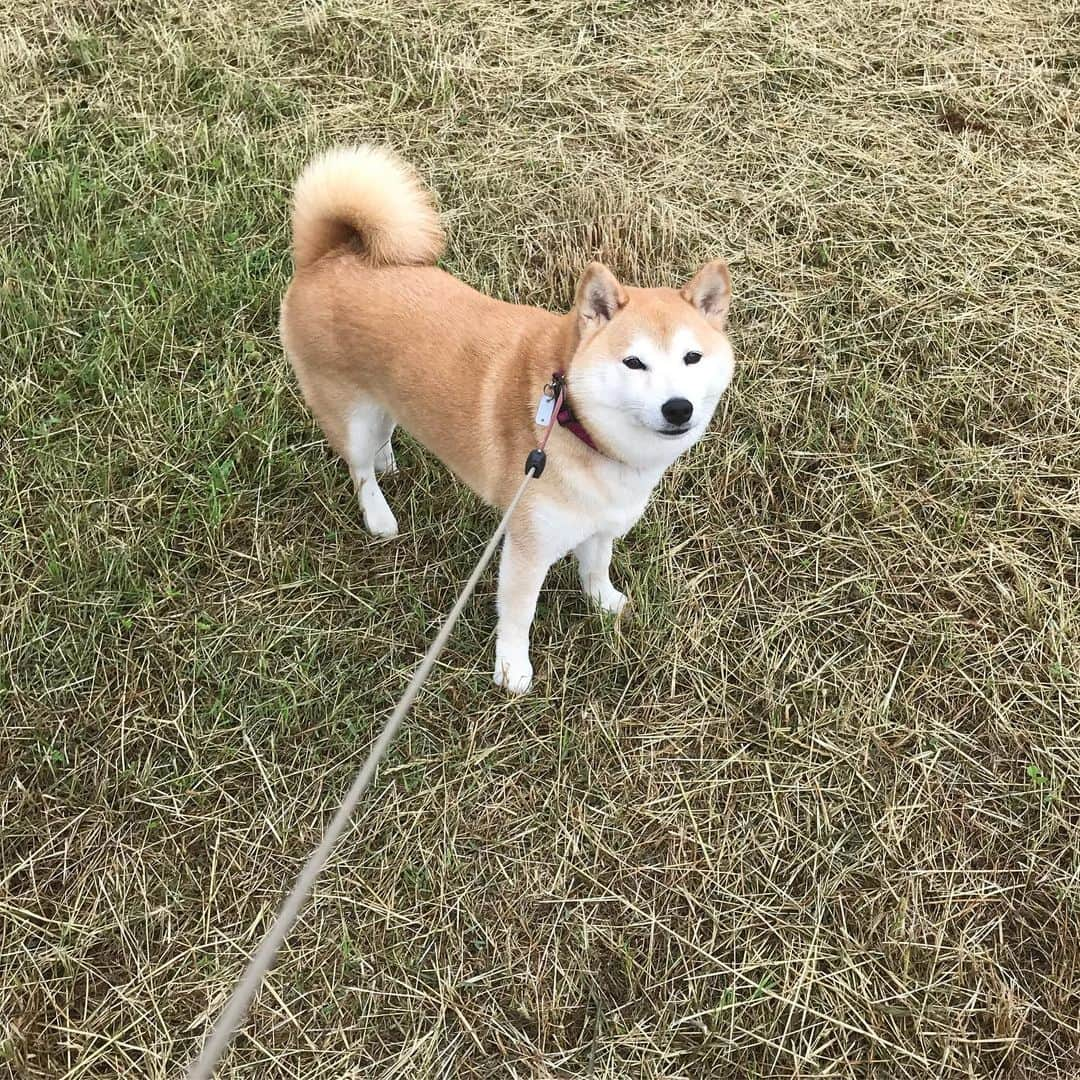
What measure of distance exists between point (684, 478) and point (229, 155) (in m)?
2.67

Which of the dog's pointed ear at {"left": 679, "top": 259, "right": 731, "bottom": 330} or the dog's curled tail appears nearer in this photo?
the dog's pointed ear at {"left": 679, "top": 259, "right": 731, "bottom": 330}

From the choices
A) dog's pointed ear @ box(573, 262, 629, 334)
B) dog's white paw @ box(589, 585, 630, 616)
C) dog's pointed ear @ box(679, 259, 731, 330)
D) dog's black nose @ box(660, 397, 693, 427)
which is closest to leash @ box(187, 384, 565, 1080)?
dog's pointed ear @ box(573, 262, 629, 334)

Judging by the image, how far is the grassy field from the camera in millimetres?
1979

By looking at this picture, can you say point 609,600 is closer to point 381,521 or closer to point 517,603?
point 517,603

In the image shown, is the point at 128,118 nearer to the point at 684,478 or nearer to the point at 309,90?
the point at 309,90

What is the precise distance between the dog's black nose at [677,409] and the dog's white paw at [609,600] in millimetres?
944

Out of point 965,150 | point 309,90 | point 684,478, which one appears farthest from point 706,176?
point 309,90

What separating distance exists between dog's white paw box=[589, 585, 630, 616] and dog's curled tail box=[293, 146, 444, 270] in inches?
47.5

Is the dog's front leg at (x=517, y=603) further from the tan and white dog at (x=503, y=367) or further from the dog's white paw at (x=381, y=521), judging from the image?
the dog's white paw at (x=381, y=521)

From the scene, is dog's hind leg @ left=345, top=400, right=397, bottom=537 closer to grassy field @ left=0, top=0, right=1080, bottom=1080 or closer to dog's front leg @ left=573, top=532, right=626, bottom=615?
grassy field @ left=0, top=0, right=1080, bottom=1080

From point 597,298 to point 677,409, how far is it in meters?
0.39

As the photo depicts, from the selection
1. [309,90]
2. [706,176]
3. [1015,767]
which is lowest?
[1015,767]

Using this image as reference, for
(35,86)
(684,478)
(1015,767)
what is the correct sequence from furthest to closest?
(35,86) → (684,478) → (1015,767)

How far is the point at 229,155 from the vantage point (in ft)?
11.7
